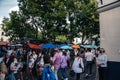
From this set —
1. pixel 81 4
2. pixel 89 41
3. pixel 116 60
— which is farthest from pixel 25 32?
pixel 116 60

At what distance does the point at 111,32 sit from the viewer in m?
15.6

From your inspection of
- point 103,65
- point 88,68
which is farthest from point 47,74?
point 88,68

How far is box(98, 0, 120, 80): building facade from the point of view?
15047mm

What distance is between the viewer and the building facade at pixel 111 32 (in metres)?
15.0

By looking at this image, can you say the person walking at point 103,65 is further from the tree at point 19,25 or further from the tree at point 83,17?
the tree at point 83,17

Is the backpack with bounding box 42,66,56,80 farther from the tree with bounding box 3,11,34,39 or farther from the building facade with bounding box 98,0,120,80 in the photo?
the tree with bounding box 3,11,34,39

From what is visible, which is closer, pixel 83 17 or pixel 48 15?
pixel 48 15

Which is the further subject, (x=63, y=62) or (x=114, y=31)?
(x=63, y=62)

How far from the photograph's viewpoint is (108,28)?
633 inches

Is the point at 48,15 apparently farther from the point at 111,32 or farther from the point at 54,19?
the point at 111,32

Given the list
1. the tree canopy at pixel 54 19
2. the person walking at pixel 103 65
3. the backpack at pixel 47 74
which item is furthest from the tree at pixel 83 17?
the backpack at pixel 47 74

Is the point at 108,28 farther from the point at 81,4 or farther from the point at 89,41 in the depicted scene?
the point at 89,41

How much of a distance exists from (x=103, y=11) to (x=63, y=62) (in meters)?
3.46

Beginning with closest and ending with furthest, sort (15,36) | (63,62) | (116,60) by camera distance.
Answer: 1. (116,60)
2. (63,62)
3. (15,36)
